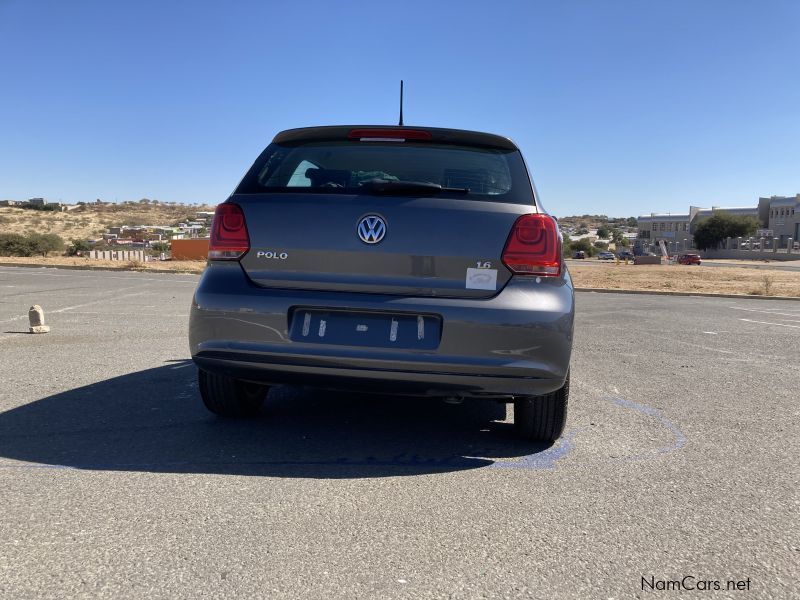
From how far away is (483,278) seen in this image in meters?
3.28

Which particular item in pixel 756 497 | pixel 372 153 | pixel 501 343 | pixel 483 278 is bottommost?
pixel 756 497

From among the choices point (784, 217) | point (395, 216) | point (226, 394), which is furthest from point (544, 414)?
point (784, 217)

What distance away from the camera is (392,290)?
327cm

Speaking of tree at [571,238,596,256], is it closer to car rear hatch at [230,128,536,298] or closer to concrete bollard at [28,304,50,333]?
concrete bollard at [28,304,50,333]

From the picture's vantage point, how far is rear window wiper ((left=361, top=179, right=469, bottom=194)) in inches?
132

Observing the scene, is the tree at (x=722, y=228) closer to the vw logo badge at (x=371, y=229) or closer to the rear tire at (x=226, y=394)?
the rear tire at (x=226, y=394)

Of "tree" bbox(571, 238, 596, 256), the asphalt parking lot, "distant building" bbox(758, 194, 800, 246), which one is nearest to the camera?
the asphalt parking lot

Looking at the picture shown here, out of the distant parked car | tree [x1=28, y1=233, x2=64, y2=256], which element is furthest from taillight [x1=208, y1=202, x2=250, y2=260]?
the distant parked car

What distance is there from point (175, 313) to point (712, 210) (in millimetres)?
119093

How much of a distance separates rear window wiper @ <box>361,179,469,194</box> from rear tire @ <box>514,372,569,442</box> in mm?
1196

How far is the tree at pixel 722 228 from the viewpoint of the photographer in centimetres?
9144

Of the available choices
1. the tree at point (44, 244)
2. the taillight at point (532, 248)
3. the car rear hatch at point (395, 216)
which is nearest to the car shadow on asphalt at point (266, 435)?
the car rear hatch at point (395, 216)

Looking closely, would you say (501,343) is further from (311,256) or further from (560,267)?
(311,256)

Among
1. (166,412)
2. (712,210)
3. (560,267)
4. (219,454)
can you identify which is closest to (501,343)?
(560,267)
